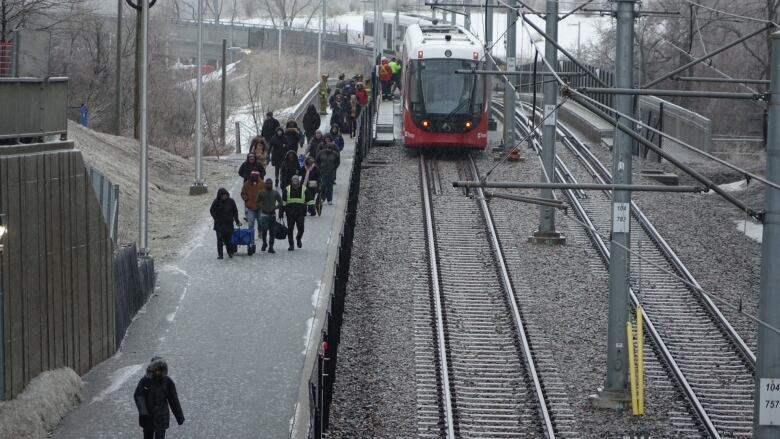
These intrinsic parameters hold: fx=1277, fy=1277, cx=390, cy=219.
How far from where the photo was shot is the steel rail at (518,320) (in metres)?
14.1

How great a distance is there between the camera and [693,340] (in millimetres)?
17516

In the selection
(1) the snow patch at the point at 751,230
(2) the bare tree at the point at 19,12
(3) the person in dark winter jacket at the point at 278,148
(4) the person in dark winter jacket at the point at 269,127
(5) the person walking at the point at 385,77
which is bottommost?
(1) the snow patch at the point at 751,230

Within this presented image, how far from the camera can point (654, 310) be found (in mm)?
18984

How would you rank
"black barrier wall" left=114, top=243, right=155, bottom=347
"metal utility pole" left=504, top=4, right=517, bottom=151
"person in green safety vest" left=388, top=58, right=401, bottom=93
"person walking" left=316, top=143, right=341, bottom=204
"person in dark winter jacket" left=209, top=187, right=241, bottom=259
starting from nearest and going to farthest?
"black barrier wall" left=114, top=243, right=155, bottom=347
"person in dark winter jacket" left=209, top=187, right=241, bottom=259
"person walking" left=316, top=143, right=341, bottom=204
"metal utility pole" left=504, top=4, right=517, bottom=151
"person in green safety vest" left=388, top=58, right=401, bottom=93

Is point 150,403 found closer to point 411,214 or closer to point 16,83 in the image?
point 16,83

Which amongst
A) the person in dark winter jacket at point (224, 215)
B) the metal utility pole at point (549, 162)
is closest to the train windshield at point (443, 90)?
the metal utility pole at point (549, 162)

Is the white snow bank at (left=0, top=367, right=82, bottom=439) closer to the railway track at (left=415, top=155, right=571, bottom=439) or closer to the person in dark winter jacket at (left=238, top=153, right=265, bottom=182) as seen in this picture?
the railway track at (left=415, top=155, right=571, bottom=439)

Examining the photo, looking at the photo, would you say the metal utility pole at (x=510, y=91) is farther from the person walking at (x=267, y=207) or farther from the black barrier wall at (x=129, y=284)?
the black barrier wall at (x=129, y=284)

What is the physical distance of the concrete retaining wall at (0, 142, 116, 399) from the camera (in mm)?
13141

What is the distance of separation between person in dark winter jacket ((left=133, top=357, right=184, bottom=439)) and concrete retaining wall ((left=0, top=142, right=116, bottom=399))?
1.96m

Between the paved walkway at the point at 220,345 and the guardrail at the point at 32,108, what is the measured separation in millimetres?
2910

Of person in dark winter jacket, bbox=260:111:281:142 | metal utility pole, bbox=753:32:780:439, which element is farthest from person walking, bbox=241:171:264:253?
metal utility pole, bbox=753:32:780:439

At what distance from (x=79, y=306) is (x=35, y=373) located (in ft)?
4.68

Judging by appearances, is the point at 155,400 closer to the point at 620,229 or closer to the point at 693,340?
the point at 620,229
